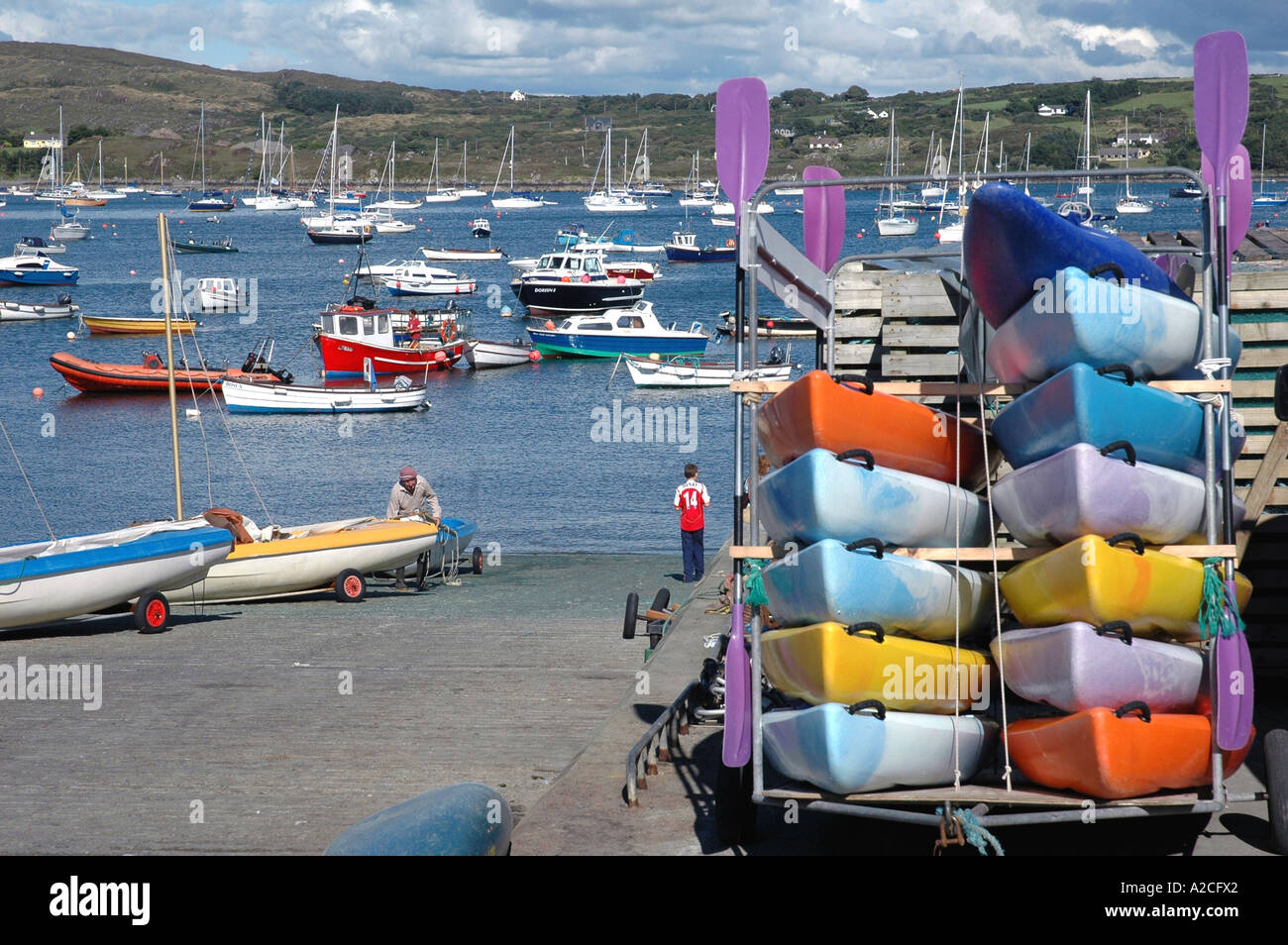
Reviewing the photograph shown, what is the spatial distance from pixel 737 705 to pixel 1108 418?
7.83ft

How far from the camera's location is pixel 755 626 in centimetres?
751

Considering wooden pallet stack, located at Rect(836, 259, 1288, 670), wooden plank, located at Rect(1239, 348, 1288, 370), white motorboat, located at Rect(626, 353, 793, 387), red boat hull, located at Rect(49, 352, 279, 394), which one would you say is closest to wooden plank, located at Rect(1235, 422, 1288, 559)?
wooden pallet stack, located at Rect(836, 259, 1288, 670)

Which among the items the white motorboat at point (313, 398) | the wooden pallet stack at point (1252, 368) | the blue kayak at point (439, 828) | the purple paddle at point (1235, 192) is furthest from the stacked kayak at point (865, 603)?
the white motorboat at point (313, 398)

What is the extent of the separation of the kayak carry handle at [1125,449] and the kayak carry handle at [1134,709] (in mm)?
1177

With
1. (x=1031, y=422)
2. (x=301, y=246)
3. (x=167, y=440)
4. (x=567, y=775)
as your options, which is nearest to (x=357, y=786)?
(x=567, y=775)


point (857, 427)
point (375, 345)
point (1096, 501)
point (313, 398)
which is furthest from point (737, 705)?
point (375, 345)

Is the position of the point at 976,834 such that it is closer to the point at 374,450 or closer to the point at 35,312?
the point at 374,450

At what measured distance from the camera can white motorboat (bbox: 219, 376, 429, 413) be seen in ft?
141

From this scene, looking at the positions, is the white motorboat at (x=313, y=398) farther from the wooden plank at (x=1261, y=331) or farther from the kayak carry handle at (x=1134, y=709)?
the kayak carry handle at (x=1134, y=709)

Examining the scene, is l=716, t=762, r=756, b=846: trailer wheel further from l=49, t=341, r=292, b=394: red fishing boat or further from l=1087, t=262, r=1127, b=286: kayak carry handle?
l=49, t=341, r=292, b=394: red fishing boat

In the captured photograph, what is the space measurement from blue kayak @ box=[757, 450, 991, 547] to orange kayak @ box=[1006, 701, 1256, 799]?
1.18 metres
